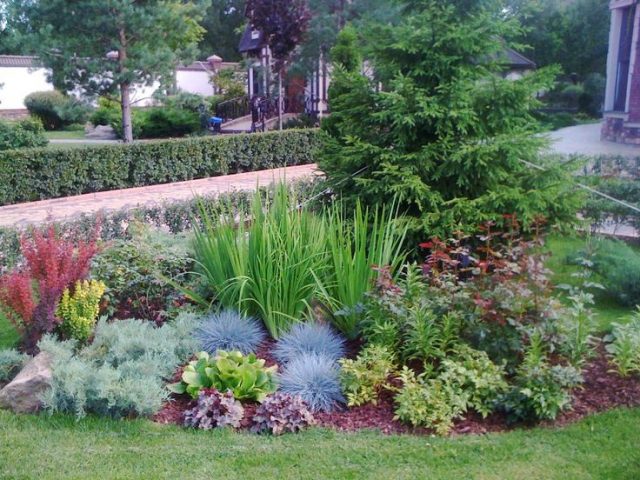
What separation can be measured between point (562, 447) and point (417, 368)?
1.00m

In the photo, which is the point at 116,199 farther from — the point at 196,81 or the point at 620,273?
the point at 196,81

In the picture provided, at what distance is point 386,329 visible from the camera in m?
3.98

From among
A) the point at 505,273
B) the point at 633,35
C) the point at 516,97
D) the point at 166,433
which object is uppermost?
the point at 633,35

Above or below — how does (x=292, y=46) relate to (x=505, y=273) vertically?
above

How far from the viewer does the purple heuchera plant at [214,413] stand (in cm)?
352

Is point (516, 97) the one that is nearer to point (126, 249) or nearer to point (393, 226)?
point (393, 226)

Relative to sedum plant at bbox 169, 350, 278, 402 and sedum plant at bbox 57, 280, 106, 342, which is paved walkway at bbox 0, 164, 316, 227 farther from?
sedum plant at bbox 169, 350, 278, 402

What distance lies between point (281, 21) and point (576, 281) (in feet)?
54.1

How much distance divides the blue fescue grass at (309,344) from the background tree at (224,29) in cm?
4393

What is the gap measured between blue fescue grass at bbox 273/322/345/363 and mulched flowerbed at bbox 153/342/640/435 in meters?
0.50

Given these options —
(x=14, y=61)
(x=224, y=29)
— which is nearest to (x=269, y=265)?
(x=14, y=61)

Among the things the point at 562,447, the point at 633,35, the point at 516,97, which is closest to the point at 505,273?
the point at 562,447

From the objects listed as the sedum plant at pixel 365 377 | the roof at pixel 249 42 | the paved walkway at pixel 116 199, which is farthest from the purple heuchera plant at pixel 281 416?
the roof at pixel 249 42

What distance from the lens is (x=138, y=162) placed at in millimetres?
12992
